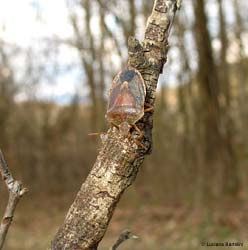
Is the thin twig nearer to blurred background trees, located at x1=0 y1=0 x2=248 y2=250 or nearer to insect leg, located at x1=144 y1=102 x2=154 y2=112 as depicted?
insect leg, located at x1=144 y1=102 x2=154 y2=112

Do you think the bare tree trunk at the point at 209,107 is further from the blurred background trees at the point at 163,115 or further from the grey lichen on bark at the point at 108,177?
the grey lichen on bark at the point at 108,177

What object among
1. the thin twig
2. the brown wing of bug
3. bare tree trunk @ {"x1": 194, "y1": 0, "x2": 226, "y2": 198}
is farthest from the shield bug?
bare tree trunk @ {"x1": 194, "y1": 0, "x2": 226, "y2": 198}

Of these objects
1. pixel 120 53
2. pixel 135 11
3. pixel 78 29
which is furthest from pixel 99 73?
pixel 120 53

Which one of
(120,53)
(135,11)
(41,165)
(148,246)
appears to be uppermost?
(135,11)

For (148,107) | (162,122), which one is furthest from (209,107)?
(148,107)

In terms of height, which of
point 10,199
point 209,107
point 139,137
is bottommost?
point 10,199

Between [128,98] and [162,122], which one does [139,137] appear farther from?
[162,122]

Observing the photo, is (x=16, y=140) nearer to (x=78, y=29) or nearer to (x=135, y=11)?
(x=78, y=29)
